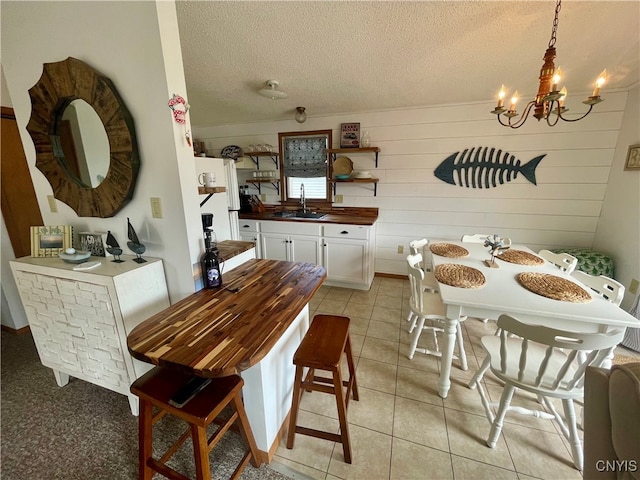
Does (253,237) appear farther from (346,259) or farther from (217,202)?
(217,202)

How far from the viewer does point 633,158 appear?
2.31 m

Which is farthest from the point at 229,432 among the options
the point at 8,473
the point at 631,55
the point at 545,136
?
the point at 545,136

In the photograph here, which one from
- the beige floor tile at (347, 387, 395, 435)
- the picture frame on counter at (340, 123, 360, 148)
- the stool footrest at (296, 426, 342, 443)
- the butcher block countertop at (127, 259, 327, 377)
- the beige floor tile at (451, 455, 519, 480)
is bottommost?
the beige floor tile at (451, 455, 519, 480)

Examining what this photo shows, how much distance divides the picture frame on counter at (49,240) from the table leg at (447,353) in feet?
8.15

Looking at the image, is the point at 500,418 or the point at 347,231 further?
the point at 347,231

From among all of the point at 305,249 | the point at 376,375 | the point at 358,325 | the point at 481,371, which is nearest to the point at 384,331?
the point at 358,325

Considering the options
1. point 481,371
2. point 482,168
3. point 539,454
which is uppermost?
point 482,168

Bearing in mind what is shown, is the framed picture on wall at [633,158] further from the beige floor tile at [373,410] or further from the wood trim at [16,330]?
the wood trim at [16,330]

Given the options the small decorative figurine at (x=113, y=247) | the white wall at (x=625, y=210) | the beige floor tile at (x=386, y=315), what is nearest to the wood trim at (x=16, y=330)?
the small decorative figurine at (x=113, y=247)

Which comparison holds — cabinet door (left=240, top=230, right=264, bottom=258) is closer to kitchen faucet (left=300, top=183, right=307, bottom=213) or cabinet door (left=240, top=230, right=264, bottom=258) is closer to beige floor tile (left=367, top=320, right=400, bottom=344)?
kitchen faucet (left=300, top=183, right=307, bottom=213)

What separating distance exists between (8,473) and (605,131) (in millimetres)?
5185

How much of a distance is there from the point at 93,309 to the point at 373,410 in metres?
1.76

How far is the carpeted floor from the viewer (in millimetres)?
1259

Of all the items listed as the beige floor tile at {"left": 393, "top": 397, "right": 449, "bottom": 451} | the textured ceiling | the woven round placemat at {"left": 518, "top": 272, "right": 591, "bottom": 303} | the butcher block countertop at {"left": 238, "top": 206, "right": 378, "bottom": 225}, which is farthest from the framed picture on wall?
the beige floor tile at {"left": 393, "top": 397, "right": 449, "bottom": 451}
